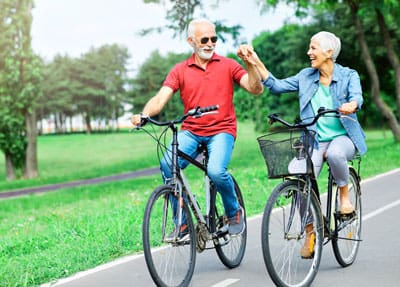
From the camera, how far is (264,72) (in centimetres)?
547

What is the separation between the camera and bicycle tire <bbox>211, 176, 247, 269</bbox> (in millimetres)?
5750

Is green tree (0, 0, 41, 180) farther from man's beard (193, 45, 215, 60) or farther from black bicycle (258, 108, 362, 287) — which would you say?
black bicycle (258, 108, 362, 287)

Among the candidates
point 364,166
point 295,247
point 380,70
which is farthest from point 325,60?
point 380,70

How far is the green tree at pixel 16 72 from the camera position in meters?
30.0

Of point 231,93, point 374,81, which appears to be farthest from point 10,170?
point 231,93

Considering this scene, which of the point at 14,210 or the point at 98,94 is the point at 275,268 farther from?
the point at 98,94

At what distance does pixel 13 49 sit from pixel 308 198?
27201 millimetres

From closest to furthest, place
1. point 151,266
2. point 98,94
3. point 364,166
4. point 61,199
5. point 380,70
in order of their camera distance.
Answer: point 151,266, point 364,166, point 61,199, point 380,70, point 98,94

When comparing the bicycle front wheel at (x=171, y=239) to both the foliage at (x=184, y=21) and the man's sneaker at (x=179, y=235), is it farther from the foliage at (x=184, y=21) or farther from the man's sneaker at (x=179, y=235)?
the foliage at (x=184, y=21)

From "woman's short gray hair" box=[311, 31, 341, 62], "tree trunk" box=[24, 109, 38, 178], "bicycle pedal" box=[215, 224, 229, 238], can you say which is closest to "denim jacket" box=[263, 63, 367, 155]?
"woman's short gray hair" box=[311, 31, 341, 62]

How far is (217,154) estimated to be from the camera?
547 centimetres

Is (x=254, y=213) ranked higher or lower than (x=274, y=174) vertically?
lower

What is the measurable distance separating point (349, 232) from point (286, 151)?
1476mm

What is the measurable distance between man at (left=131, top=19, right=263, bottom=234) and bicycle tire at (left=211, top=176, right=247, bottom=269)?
0.13 meters
